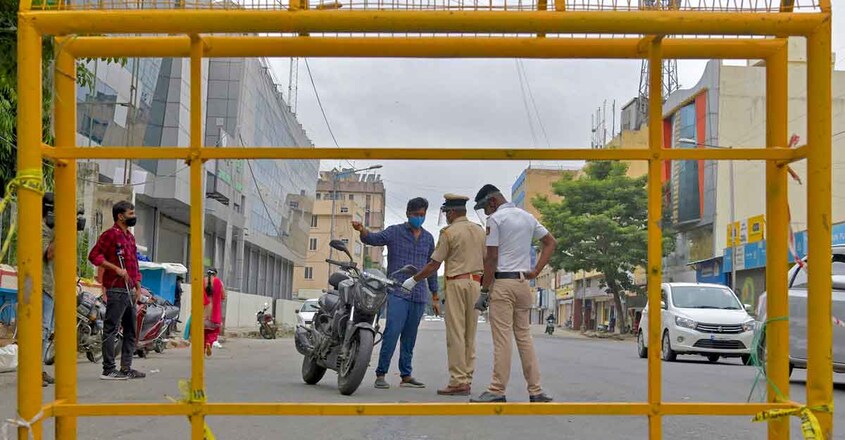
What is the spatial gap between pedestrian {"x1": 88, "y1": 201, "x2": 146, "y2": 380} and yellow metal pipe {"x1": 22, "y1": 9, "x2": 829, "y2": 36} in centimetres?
597

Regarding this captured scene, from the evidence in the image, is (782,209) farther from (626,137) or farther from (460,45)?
(626,137)

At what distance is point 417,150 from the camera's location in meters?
3.85

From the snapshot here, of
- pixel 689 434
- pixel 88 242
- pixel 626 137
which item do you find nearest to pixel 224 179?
pixel 88 242

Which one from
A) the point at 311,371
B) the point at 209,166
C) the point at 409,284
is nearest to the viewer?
the point at 409,284

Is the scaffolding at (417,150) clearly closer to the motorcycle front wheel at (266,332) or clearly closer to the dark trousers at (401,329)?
the dark trousers at (401,329)

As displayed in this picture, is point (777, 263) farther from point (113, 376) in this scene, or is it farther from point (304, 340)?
point (113, 376)

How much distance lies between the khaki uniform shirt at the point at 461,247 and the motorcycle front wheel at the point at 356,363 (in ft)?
3.13

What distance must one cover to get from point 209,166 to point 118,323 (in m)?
33.6

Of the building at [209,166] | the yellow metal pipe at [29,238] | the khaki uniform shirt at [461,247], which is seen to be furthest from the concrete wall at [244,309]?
the yellow metal pipe at [29,238]

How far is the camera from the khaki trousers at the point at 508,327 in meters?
7.43

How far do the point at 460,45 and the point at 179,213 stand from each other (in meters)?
40.7

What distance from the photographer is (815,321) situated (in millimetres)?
3740

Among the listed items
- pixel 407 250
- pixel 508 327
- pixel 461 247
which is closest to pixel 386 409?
pixel 508 327

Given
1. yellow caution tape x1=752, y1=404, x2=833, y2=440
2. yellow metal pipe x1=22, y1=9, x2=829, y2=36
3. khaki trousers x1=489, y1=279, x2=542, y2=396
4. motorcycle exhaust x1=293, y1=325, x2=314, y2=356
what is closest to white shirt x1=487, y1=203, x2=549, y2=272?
khaki trousers x1=489, y1=279, x2=542, y2=396
